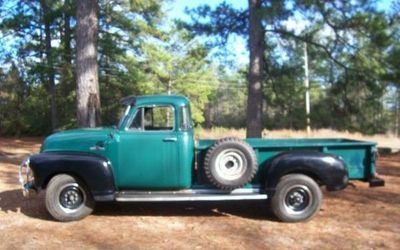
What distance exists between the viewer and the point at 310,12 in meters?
15.7

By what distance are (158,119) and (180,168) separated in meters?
0.90

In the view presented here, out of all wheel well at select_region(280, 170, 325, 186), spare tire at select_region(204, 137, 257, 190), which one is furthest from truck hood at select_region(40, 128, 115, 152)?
wheel well at select_region(280, 170, 325, 186)

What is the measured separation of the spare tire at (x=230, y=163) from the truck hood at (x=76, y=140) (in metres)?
1.61

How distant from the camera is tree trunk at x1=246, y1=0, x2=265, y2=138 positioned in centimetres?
1619

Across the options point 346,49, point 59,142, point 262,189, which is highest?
point 346,49

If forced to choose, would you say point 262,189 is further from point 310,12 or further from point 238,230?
point 310,12

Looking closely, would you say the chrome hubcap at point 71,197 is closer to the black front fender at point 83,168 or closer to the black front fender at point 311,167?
the black front fender at point 83,168

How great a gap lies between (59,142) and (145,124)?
1.33 m

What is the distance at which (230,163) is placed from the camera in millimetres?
7852

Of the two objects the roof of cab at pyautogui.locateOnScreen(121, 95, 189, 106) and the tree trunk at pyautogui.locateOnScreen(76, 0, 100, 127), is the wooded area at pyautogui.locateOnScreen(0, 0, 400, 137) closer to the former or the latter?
the tree trunk at pyautogui.locateOnScreen(76, 0, 100, 127)

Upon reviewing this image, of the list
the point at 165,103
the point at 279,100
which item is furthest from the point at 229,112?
the point at 165,103

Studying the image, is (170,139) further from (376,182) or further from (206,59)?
(206,59)

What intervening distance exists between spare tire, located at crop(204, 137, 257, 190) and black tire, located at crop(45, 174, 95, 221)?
1.91m

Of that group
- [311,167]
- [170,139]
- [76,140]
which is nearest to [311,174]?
[311,167]
